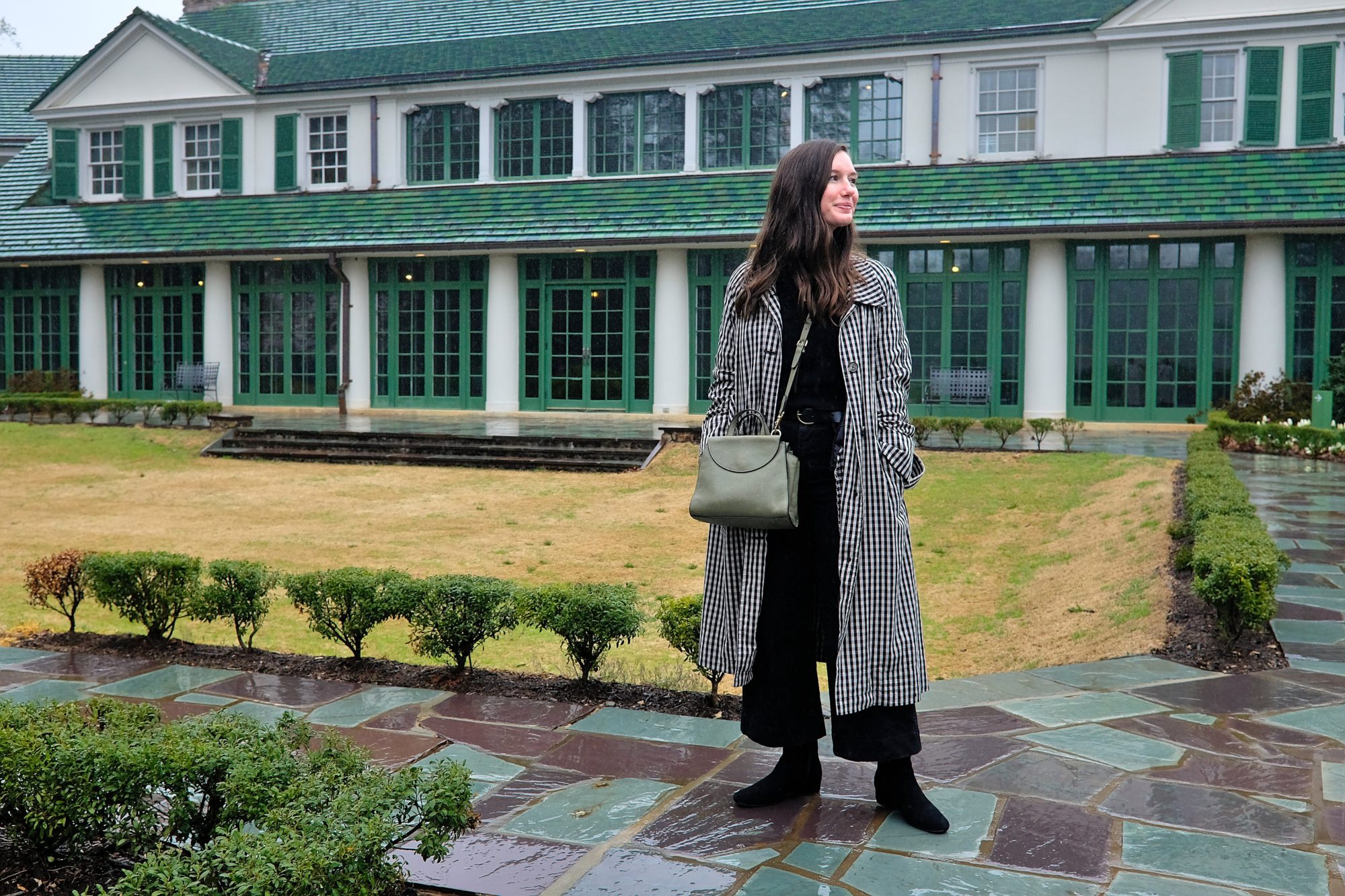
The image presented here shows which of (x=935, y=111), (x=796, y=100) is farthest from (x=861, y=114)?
(x=935, y=111)

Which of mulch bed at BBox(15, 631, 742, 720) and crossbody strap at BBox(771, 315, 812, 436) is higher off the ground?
crossbody strap at BBox(771, 315, 812, 436)

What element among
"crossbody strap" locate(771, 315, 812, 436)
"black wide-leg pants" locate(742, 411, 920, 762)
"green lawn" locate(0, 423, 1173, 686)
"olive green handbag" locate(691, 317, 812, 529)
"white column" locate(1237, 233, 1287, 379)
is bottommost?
"green lawn" locate(0, 423, 1173, 686)

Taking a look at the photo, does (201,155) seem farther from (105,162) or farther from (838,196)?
(838,196)

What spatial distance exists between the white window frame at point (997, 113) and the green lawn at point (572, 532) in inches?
272

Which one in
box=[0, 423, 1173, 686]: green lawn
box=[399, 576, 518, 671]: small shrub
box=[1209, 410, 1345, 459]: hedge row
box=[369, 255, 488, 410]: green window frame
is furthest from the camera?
box=[369, 255, 488, 410]: green window frame

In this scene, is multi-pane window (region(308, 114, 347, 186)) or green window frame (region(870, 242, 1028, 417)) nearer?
green window frame (region(870, 242, 1028, 417))

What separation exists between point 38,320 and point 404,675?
73.3 ft

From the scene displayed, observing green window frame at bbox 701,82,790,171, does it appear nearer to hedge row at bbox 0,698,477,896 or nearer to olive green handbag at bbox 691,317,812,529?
olive green handbag at bbox 691,317,812,529

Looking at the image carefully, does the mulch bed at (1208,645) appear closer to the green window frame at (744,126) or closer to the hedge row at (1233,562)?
the hedge row at (1233,562)

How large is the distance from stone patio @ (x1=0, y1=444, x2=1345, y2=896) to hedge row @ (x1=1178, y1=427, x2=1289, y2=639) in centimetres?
35

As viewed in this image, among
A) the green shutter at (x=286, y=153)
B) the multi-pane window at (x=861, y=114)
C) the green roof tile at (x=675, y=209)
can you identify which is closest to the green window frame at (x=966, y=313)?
the green roof tile at (x=675, y=209)

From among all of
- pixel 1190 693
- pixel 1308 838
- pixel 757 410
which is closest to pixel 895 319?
pixel 757 410

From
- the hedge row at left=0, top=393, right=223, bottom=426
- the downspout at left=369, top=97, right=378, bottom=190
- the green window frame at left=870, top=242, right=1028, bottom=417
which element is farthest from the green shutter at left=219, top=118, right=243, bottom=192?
the green window frame at left=870, top=242, right=1028, bottom=417

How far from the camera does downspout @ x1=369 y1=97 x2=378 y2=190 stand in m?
23.4
